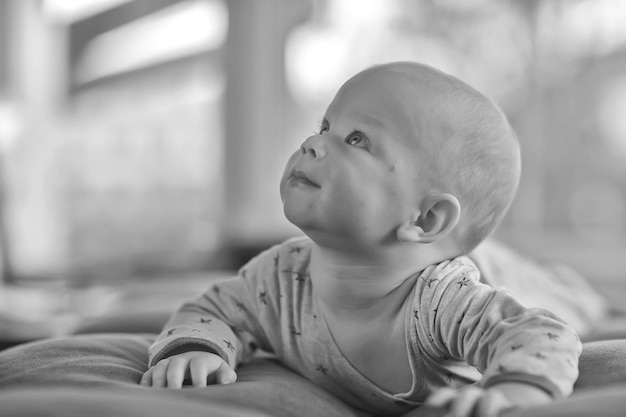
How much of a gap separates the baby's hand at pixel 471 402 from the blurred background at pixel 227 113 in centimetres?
246

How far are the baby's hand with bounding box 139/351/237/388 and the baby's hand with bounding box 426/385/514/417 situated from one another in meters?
0.31

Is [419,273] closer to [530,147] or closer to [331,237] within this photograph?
[331,237]

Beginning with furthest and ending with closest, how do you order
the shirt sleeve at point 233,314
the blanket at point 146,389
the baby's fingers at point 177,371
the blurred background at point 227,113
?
the blurred background at point 227,113
the shirt sleeve at point 233,314
the baby's fingers at point 177,371
the blanket at point 146,389

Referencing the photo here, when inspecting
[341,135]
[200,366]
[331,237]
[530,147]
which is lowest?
[530,147]

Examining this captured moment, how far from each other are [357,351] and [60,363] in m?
0.37

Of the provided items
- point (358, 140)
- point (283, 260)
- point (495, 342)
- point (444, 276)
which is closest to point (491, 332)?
point (495, 342)

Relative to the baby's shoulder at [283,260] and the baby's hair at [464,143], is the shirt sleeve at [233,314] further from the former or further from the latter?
the baby's hair at [464,143]

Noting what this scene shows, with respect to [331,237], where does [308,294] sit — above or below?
below

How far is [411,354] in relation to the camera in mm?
966

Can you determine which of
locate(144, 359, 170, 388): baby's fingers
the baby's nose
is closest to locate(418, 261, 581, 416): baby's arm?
the baby's nose

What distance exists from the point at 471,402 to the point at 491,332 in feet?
0.50

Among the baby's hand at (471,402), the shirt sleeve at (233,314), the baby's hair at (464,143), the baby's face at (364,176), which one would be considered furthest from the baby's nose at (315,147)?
the baby's hand at (471,402)

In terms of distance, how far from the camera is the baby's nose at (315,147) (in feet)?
3.17

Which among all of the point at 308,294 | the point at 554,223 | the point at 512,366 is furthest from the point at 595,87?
the point at 512,366
